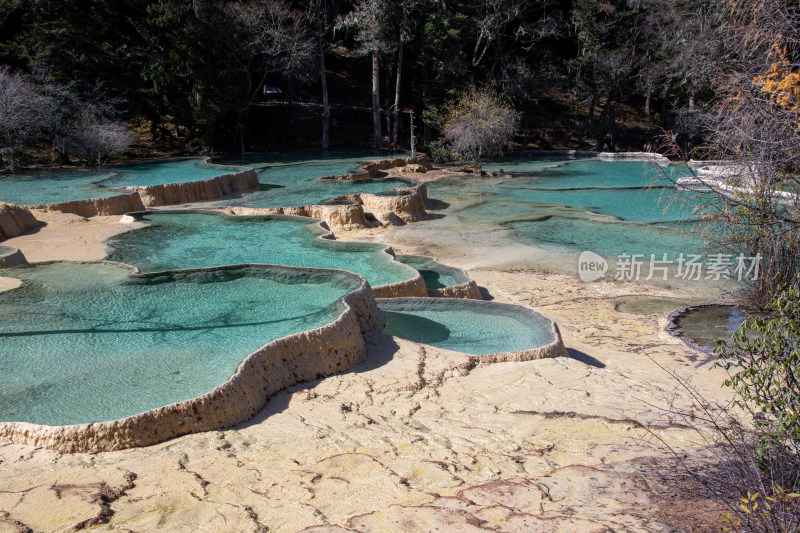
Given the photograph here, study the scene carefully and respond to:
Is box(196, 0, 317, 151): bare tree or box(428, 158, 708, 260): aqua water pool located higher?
box(196, 0, 317, 151): bare tree

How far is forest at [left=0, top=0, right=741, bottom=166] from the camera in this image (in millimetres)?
19266

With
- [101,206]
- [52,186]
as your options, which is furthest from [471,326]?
[52,186]

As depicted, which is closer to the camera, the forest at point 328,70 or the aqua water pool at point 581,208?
the aqua water pool at point 581,208

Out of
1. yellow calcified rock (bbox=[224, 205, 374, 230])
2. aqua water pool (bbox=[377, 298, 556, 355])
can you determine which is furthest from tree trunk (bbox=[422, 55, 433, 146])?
aqua water pool (bbox=[377, 298, 556, 355])

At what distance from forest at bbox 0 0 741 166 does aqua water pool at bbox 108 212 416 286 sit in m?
8.28

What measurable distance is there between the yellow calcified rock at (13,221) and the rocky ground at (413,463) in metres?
7.49

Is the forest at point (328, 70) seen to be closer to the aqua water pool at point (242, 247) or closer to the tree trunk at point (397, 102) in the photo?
the tree trunk at point (397, 102)

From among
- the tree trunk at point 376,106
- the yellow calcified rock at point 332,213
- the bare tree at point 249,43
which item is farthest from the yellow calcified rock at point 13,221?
the tree trunk at point 376,106

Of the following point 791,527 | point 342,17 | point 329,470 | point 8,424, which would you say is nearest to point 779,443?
point 791,527

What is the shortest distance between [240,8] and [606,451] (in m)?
22.5

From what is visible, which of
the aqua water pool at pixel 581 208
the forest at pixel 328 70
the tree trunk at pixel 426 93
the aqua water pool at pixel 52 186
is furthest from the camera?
the tree trunk at pixel 426 93

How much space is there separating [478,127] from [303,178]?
6515mm

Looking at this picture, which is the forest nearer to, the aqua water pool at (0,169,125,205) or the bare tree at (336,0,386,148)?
the bare tree at (336,0,386,148)

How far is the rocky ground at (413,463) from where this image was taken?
345cm
